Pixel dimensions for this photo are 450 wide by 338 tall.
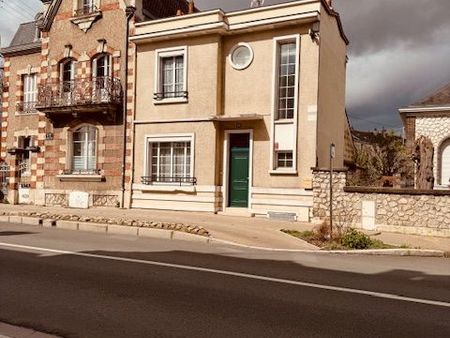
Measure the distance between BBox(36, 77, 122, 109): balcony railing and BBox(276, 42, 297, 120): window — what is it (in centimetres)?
646

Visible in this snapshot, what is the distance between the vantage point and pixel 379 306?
5406mm

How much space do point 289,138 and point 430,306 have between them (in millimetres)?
10002

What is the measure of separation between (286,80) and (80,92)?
27.8 ft

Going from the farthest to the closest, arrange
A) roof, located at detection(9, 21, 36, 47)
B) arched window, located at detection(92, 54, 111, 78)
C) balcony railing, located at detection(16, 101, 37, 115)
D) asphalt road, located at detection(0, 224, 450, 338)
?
roof, located at detection(9, 21, 36, 47), balcony railing, located at detection(16, 101, 37, 115), arched window, located at detection(92, 54, 111, 78), asphalt road, located at detection(0, 224, 450, 338)

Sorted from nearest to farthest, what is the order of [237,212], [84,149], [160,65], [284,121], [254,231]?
[254,231] < [284,121] < [237,212] < [160,65] < [84,149]

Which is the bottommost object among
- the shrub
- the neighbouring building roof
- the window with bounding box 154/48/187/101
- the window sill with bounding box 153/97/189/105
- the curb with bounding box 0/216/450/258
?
the curb with bounding box 0/216/450/258

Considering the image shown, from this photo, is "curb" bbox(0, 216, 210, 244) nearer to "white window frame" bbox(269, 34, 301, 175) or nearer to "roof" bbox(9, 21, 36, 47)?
"white window frame" bbox(269, 34, 301, 175)

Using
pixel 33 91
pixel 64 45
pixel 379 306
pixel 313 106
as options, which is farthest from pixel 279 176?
pixel 33 91

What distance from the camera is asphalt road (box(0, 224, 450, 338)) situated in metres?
4.59

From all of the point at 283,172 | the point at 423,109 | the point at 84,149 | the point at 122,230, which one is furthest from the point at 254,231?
the point at 423,109

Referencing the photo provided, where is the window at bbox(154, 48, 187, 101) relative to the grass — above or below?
above

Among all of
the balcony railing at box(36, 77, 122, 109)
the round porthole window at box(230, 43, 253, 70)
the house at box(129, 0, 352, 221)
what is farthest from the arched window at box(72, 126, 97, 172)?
the round porthole window at box(230, 43, 253, 70)

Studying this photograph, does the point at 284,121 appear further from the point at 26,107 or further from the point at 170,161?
the point at 26,107

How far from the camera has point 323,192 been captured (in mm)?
14000
